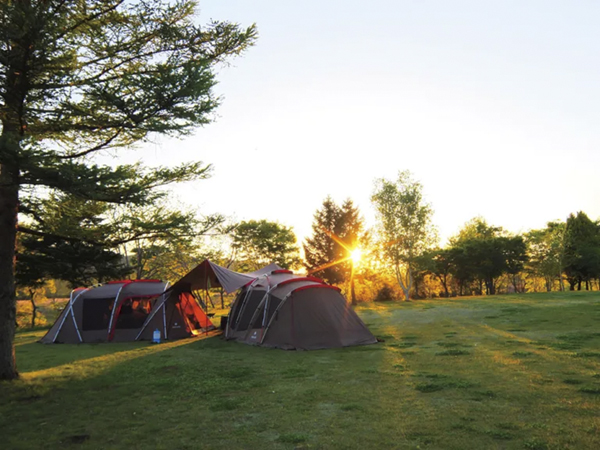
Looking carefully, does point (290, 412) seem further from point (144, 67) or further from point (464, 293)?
point (464, 293)

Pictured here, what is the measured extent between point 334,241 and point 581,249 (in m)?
25.4

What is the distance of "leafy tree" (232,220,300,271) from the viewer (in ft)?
130

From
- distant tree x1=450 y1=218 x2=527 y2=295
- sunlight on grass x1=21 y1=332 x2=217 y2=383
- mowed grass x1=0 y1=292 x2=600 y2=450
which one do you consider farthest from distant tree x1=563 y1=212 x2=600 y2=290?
sunlight on grass x1=21 y1=332 x2=217 y2=383

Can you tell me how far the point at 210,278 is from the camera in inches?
602

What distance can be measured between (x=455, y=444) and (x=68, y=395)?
6.22 metres

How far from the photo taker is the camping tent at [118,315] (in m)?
14.7

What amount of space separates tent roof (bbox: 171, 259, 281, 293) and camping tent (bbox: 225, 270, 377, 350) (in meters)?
1.09

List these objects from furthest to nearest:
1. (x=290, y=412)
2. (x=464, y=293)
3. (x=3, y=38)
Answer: (x=464, y=293) → (x=3, y=38) → (x=290, y=412)

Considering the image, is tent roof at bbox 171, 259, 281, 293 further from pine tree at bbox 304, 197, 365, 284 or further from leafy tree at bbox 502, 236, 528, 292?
leafy tree at bbox 502, 236, 528, 292

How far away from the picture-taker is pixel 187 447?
4.58 meters

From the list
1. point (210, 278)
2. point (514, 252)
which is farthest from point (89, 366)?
point (514, 252)

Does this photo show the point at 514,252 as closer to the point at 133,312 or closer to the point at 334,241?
the point at 334,241

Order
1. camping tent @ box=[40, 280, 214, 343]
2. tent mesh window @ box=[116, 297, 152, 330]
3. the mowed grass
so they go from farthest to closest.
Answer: tent mesh window @ box=[116, 297, 152, 330] → camping tent @ box=[40, 280, 214, 343] → the mowed grass

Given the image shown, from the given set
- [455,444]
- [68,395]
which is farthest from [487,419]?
[68,395]
